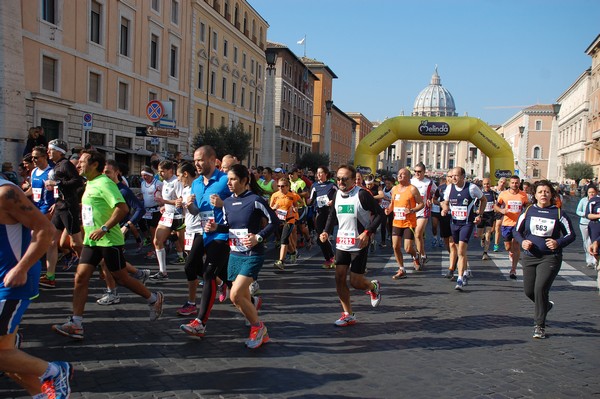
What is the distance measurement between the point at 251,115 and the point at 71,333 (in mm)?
48205

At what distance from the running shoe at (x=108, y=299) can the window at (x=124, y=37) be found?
25.5 m

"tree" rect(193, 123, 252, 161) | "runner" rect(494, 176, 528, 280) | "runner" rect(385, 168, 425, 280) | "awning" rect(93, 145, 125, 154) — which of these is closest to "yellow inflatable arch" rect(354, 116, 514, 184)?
"tree" rect(193, 123, 252, 161)

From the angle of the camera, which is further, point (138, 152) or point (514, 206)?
point (138, 152)

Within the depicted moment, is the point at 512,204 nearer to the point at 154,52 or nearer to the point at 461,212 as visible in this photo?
the point at 461,212

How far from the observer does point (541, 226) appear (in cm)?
666

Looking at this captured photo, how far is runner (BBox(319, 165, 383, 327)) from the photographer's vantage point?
6645 millimetres

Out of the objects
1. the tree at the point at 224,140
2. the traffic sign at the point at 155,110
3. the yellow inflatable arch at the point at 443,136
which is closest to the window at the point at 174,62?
the tree at the point at 224,140

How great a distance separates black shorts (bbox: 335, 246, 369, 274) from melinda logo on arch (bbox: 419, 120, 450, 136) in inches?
873

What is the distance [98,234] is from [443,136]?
79.1 feet

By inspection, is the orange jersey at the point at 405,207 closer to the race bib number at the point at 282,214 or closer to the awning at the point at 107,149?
the race bib number at the point at 282,214

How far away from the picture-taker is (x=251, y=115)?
52812mm

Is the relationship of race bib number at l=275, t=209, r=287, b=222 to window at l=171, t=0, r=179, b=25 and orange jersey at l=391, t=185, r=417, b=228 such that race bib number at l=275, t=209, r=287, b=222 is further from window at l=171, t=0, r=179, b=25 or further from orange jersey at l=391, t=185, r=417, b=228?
window at l=171, t=0, r=179, b=25

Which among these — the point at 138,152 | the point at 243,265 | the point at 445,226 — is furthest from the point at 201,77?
the point at 243,265

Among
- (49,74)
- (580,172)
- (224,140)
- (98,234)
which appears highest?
(49,74)
